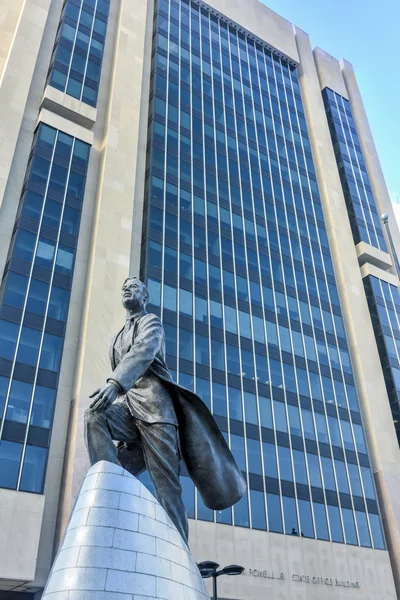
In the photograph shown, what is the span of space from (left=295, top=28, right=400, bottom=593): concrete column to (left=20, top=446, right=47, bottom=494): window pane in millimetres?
22035

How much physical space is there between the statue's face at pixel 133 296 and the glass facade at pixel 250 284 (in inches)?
979

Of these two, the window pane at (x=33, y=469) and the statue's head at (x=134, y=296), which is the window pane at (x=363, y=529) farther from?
the statue's head at (x=134, y=296)

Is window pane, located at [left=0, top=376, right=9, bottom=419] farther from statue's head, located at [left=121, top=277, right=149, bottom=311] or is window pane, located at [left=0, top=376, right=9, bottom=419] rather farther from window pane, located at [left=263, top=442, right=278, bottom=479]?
statue's head, located at [left=121, top=277, right=149, bottom=311]

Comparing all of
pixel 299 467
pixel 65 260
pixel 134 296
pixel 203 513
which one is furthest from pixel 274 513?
pixel 134 296

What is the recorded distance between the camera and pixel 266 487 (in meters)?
32.9

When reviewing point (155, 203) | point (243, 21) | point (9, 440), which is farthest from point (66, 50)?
point (9, 440)

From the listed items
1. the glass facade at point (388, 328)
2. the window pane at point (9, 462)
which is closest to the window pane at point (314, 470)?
the glass facade at point (388, 328)

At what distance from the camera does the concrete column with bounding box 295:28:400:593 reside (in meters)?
37.4

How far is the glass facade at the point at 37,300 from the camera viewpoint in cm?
2711

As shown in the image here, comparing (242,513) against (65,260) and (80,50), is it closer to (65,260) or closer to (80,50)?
(65,260)

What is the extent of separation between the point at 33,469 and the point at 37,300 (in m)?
8.86

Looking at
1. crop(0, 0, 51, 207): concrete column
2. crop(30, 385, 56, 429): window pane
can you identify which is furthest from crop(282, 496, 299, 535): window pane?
crop(0, 0, 51, 207): concrete column

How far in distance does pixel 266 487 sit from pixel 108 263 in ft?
51.3

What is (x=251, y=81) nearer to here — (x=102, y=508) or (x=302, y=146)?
(x=302, y=146)
